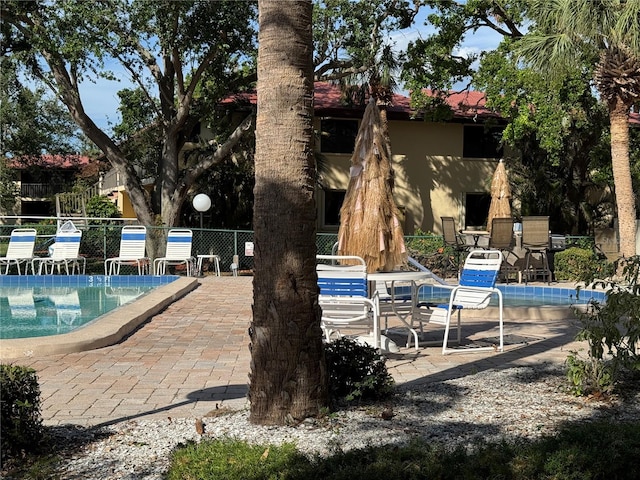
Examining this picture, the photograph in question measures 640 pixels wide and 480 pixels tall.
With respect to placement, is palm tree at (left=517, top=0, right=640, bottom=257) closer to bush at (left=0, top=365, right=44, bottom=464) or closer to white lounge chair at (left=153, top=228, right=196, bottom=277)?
white lounge chair at (left=153, top=228, right=196, bottom=277)

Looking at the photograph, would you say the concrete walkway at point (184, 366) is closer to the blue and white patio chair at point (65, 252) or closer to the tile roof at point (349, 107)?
the blue and white patio chair at point (65, 252)

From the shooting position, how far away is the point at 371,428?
4.34 m

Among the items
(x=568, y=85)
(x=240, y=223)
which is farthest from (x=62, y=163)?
(x=568, y=85)

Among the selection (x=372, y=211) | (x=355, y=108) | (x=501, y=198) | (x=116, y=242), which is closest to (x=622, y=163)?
(x=501, y=198)

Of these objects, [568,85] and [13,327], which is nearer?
[13,327]

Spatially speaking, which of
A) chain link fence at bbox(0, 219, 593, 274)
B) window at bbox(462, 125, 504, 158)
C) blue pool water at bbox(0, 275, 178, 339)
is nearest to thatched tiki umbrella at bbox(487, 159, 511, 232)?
chain link fence at bbox(0, 219, 593, 274)

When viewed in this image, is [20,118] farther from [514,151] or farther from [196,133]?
[514,151]

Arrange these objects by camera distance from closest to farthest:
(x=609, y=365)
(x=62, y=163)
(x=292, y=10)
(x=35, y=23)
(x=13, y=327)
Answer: (x=292, y=10) < (x=609, y=365) < (x=13, y=327) < (x=35, y=23) < (x=62, y=163)

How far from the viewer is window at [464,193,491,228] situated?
1152 inches

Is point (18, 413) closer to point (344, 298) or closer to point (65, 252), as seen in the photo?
point (344, 298)

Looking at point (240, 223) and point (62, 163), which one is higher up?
point (62, 163)

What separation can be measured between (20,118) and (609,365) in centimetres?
3247

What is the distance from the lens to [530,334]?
9.05 metres

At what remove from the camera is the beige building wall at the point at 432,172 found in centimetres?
2822
